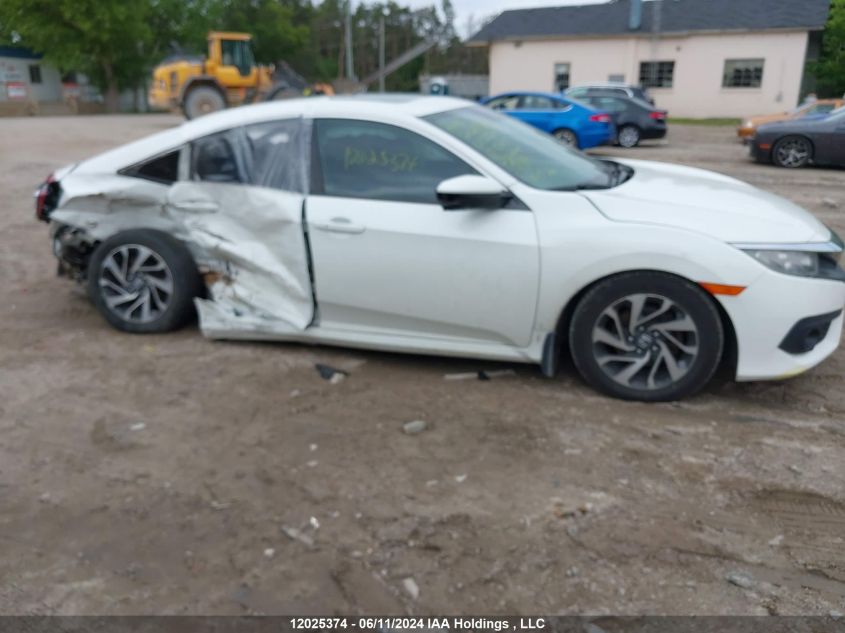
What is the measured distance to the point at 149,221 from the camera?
4824mm

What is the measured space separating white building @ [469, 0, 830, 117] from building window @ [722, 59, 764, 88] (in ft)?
0.14

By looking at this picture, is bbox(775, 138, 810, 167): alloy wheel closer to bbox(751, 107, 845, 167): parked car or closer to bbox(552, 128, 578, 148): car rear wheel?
bbox(751, 107, 845, 167): parked car

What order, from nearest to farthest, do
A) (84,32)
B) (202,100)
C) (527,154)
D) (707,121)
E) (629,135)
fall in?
(527,154) → (629,135) → (202,100) → (707,121) → (84,32)

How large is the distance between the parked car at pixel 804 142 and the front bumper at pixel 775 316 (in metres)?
11.3

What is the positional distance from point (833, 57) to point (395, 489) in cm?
3314

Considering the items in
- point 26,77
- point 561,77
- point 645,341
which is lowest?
point 645,341

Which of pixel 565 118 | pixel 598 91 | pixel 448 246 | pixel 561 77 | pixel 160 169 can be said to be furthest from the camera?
pixel 561 77

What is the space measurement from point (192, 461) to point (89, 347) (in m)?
1.85

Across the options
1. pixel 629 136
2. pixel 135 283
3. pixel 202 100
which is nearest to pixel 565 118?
pixel 629 136

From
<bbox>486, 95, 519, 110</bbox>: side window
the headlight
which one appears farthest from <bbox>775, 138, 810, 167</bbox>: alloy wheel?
the headlight

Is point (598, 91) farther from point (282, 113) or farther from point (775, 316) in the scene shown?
point (775, 316)

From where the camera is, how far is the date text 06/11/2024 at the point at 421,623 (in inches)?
93.5

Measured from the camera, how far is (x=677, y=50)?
107ft

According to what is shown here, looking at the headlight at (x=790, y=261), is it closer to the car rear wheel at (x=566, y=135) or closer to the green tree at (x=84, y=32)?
the car rear wheel at (x=566, y=135)
